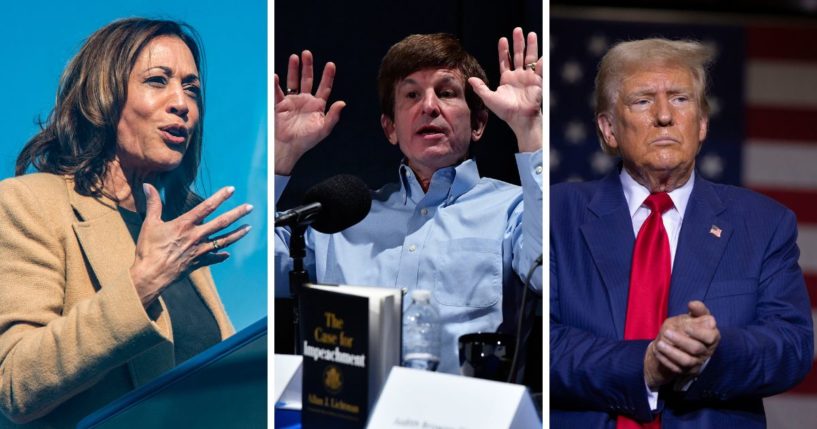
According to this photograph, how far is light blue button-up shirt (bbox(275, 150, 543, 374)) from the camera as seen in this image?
3.26 metres

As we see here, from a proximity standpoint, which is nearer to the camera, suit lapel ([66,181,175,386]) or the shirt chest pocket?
the shirt chest pocket

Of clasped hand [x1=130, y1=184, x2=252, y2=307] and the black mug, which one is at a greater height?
clasped hand [x1=130, y1=184, x2=252, y2=307]

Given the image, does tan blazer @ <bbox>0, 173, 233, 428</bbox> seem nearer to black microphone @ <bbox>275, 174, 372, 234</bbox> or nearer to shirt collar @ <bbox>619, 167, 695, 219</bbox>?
black microphone @ <bbox>275, 174, 372, 234</bbox>

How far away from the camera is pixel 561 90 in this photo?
12.8ft

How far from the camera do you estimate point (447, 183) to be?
3.35 metres

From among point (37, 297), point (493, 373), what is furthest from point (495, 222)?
point (37, 297)

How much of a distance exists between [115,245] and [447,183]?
112 centimetres

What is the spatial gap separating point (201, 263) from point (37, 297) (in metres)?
0.56

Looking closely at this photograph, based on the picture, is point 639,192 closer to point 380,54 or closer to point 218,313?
point 380,54

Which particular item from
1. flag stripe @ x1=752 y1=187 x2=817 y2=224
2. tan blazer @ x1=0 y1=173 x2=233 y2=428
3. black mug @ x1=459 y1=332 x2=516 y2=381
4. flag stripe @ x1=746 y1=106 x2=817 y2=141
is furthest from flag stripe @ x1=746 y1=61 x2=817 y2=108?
tan blazer @ x1=0 y1=173 x2=233 y2=428

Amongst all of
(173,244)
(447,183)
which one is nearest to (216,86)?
(173,244)

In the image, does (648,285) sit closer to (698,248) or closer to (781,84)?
(698,248)

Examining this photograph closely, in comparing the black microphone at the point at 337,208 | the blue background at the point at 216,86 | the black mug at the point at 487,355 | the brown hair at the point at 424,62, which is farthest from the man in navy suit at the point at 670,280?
the blue background at the point at 216,86

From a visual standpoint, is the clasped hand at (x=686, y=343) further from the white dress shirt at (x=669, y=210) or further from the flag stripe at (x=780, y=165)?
the flag stripe at (x=780, y=165)
